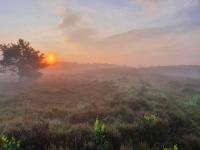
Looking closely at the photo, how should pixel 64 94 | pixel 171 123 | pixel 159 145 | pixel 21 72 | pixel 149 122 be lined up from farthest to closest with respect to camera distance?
pixel 21 72 < pixel 64 94 < pixel 171 123 < pixel 149 122 < pixel 159 145

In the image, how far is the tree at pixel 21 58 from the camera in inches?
1539

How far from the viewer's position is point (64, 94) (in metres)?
26.1

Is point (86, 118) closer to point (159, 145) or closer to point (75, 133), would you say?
point (75, 133)

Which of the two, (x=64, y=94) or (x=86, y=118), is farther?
(x=64, y=94)

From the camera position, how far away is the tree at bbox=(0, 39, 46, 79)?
1539 inches

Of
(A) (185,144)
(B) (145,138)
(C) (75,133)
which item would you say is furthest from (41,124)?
(A) (185,144)

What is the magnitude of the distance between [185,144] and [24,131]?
216 inches

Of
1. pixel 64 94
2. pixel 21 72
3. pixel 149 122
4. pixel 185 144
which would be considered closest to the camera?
pixel 185 144

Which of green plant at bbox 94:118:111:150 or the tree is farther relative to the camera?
the tree

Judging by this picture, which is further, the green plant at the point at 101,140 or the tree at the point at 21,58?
the tree at the point at 21,58

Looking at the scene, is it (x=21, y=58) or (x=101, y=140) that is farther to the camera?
(x=21, y=58)

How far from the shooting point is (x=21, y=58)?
40000 mm

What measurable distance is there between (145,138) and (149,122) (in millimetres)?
1288

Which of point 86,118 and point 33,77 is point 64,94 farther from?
point 33,77
